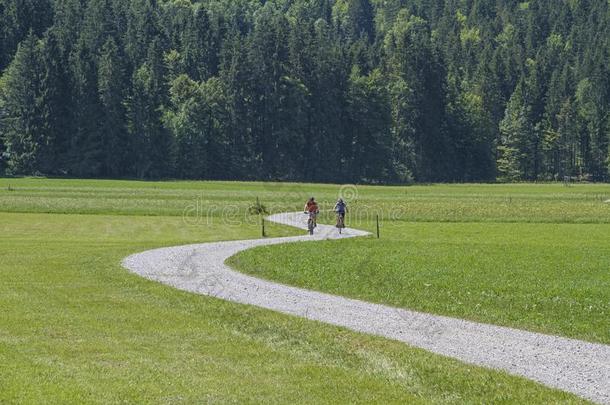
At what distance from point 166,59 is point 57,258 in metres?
134

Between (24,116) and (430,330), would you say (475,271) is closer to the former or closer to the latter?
(430,330)

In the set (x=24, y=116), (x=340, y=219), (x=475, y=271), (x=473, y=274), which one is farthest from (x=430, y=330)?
(x=24, y=116)

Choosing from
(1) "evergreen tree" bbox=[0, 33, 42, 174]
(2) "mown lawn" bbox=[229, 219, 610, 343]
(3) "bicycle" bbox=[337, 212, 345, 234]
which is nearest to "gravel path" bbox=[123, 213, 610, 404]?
(2) "mown lawn" bbox=[229, 219, 610, 343]

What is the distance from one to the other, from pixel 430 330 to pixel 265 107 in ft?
451

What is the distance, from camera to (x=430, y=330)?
21422 mm

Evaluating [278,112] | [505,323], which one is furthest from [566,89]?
[505,323]

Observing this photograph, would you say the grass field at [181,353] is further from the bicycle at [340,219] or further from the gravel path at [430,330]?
the bicycle at [340,219]

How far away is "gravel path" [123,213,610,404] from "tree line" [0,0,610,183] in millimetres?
107929

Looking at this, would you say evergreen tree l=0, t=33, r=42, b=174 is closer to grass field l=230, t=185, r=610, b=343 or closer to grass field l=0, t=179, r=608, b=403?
grass field l=230, t=185, r=610, b=343

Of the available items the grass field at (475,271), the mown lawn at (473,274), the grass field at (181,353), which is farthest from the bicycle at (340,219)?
the grass field at (181,353)

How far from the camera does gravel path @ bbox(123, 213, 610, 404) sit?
1673 cm

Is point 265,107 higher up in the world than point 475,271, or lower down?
higher up

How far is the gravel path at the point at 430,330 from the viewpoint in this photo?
16.7 meters

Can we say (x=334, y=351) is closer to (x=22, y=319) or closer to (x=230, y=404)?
(x=230, y=404)
